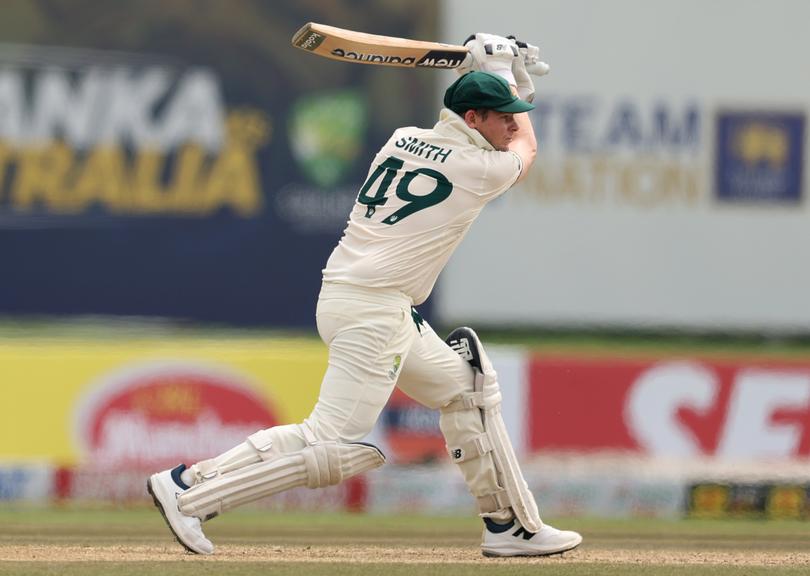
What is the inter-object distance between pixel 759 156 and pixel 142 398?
555 centimetres

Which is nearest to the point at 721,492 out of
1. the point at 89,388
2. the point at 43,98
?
the point at 89,388

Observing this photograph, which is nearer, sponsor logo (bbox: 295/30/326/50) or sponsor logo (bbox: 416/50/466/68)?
sponsor logo (bbox: 295/30/326/50)

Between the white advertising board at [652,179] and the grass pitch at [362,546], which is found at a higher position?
the white advertising board at [652,179]

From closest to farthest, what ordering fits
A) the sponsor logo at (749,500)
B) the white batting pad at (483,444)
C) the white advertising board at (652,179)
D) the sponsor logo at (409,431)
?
the white batting pad at (483,444), the sponsor logo at (749,500), the sponsor logo at (409,431), the white advertising board at (652,179)

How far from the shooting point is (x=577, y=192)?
11344mm

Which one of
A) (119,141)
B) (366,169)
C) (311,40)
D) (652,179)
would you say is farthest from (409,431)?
(652,179)

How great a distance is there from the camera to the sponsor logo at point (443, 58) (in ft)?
17.7

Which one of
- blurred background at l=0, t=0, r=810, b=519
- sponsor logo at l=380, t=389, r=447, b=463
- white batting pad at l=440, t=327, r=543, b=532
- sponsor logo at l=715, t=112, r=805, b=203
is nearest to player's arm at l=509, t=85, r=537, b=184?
white batting pad at l=440, t=327, r=543, b=532

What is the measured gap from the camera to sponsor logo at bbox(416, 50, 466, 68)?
17.7 ft

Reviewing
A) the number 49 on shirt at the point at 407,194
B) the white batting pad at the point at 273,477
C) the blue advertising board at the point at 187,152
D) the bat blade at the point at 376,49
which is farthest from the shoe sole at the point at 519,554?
the blue advertising board at the point at 187,152

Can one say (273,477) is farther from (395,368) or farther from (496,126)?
(496,126)

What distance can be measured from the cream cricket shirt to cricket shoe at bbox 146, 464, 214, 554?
0.76 m

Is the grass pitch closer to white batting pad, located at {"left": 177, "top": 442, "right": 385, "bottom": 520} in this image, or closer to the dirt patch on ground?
the dirt patch on ground

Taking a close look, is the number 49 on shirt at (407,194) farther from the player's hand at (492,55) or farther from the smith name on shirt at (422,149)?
the player's hand at (492,55)
